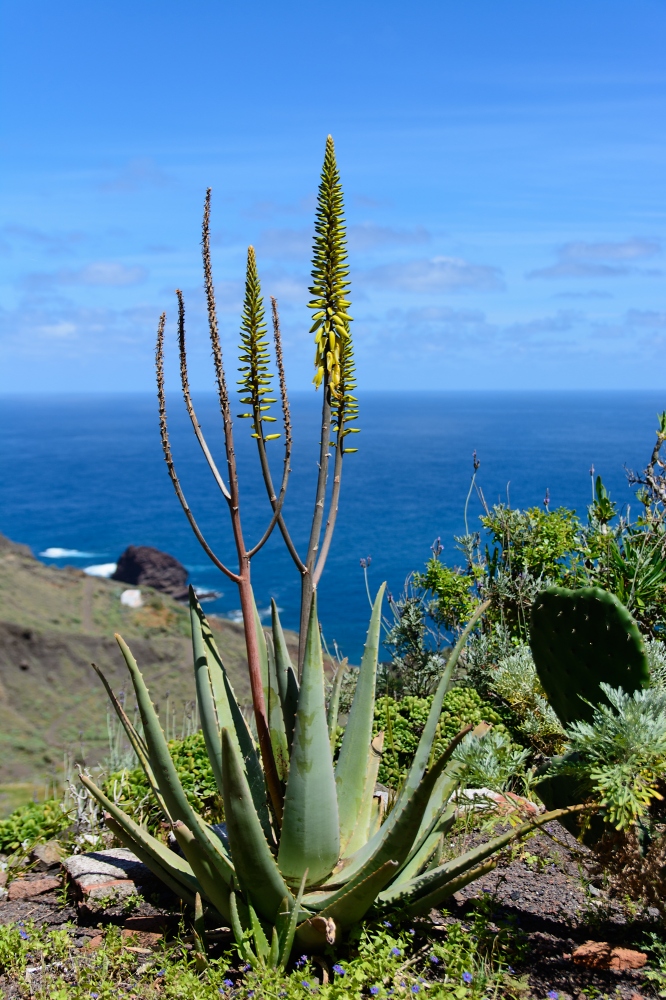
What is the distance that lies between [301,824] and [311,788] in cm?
15

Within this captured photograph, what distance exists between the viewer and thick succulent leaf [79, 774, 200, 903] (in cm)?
312

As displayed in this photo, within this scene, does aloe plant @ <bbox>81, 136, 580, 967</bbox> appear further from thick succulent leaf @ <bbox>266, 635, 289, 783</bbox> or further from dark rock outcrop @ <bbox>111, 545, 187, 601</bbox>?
dark rock outcrop @ <bbox>111, 545, 187, 601</bbox>

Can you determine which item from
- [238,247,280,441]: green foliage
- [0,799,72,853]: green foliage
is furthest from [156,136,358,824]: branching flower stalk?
[0,799,72,853]: green foliage

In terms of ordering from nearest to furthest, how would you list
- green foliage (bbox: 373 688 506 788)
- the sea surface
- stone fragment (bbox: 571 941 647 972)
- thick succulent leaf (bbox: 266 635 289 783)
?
stone fragment (bbox: 571 941 647 972), thick succulent leaf (bbox: 266 635 289 783), green foliage (bbox: 373 688 506 788), the sea surface

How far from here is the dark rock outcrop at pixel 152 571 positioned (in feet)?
158

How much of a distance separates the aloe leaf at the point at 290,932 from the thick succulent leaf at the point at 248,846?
7 cm

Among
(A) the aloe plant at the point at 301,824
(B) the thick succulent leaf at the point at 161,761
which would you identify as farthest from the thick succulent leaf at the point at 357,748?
(B) the thick succulent leaf at the point at 161,761

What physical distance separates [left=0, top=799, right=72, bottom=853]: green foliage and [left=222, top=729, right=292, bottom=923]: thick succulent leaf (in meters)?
2.07

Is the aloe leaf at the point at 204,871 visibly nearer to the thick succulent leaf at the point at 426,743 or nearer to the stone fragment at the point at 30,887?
the thick succulent leaf at the point at 426,743

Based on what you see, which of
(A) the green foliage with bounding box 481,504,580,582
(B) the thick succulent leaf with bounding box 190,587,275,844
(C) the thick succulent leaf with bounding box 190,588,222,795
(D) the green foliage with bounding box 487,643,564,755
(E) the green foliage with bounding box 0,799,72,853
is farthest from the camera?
(A) the green foliage with bounding box 481,504,580,582

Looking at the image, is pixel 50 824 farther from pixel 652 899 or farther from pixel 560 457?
pixel 560 457

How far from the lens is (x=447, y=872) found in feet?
9.62

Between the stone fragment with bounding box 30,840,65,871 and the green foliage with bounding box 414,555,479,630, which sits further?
the green foliage with bounding box 414,555,479,630

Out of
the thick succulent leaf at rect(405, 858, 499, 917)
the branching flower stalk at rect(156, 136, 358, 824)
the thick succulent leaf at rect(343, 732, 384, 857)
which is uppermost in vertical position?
the branching flower stalk at rect(156, 136, 358, 824)
